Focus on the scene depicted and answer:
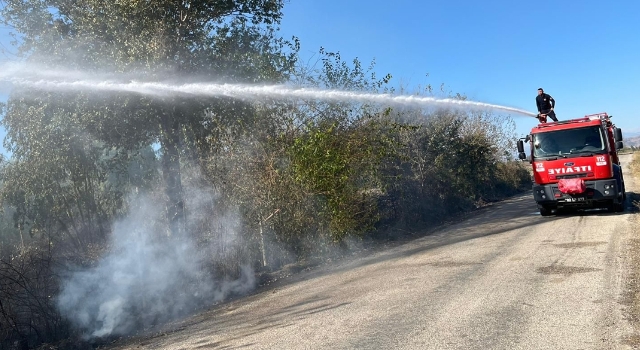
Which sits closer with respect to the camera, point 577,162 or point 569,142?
point 577,162

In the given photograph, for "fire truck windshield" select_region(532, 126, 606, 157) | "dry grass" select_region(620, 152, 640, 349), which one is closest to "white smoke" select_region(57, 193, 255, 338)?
"dry grass" select_region(620, 152, 640, 349)

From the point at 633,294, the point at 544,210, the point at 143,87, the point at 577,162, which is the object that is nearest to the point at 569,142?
the point at 577,162

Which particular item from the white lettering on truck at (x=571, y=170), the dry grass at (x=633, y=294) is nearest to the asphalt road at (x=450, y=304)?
the dry grass at (x=633, y=294)

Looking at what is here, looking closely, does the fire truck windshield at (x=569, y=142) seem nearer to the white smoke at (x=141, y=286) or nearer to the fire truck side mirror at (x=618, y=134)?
the fire truck side mirror at (x=618, y=134)

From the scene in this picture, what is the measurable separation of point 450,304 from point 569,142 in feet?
29.1

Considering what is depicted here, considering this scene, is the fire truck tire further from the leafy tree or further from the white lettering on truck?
the leafy tree

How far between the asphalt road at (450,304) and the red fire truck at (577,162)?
1.57 meters

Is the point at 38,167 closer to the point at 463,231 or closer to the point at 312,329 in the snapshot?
the point at 312,329

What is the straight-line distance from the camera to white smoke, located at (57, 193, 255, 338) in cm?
841

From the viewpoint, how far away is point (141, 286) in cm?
Result: 942

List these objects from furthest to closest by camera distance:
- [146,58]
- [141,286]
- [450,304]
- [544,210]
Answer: [544,210]
[146,58]
[141,286]
[450,304]

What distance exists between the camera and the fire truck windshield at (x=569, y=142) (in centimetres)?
1302

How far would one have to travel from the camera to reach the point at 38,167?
1466 cm

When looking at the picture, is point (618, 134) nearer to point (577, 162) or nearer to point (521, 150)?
point (577, 162)
